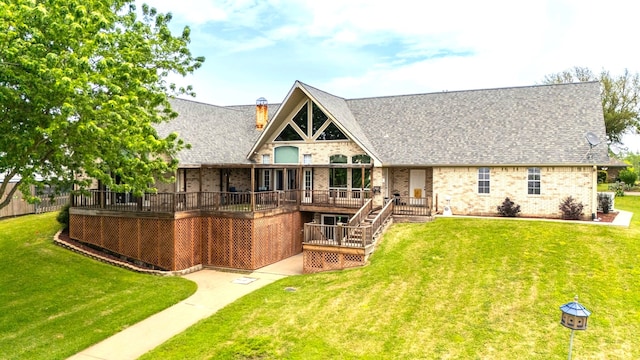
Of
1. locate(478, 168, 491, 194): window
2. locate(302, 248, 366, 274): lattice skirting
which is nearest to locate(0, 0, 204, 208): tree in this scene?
locate(302, 248, 366, 274): lattice skirting

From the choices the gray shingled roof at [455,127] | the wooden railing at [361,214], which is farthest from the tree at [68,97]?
the wooden railing at [361,214]

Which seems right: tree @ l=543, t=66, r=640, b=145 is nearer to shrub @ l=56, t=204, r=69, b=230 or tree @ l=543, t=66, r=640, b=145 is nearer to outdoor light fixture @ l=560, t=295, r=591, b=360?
outdoor light fixture @ l=560, t=295, r=591, b=360

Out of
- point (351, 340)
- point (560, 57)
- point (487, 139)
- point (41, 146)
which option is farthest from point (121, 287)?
point (560, 57)

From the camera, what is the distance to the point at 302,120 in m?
25.1

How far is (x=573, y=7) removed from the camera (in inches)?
794

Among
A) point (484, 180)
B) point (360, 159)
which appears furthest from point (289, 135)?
point (484, 180)

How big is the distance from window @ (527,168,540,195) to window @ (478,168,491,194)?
1953 mm

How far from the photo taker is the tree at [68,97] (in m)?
10.1

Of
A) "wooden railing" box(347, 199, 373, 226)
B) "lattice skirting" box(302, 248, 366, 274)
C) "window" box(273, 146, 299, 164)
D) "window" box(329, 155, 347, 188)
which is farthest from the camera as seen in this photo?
"window" box(273, 146, 299, 164)

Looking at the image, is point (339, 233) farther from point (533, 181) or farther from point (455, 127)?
point (455, 127)

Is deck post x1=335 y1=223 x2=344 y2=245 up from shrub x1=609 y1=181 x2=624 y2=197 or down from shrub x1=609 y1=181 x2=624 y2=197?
down

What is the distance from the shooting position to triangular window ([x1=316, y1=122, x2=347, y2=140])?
79.7ft

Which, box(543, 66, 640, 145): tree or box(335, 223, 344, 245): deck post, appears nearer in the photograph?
box(335, 223, 344, 245): deck post

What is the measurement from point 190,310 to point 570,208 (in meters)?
18.5
